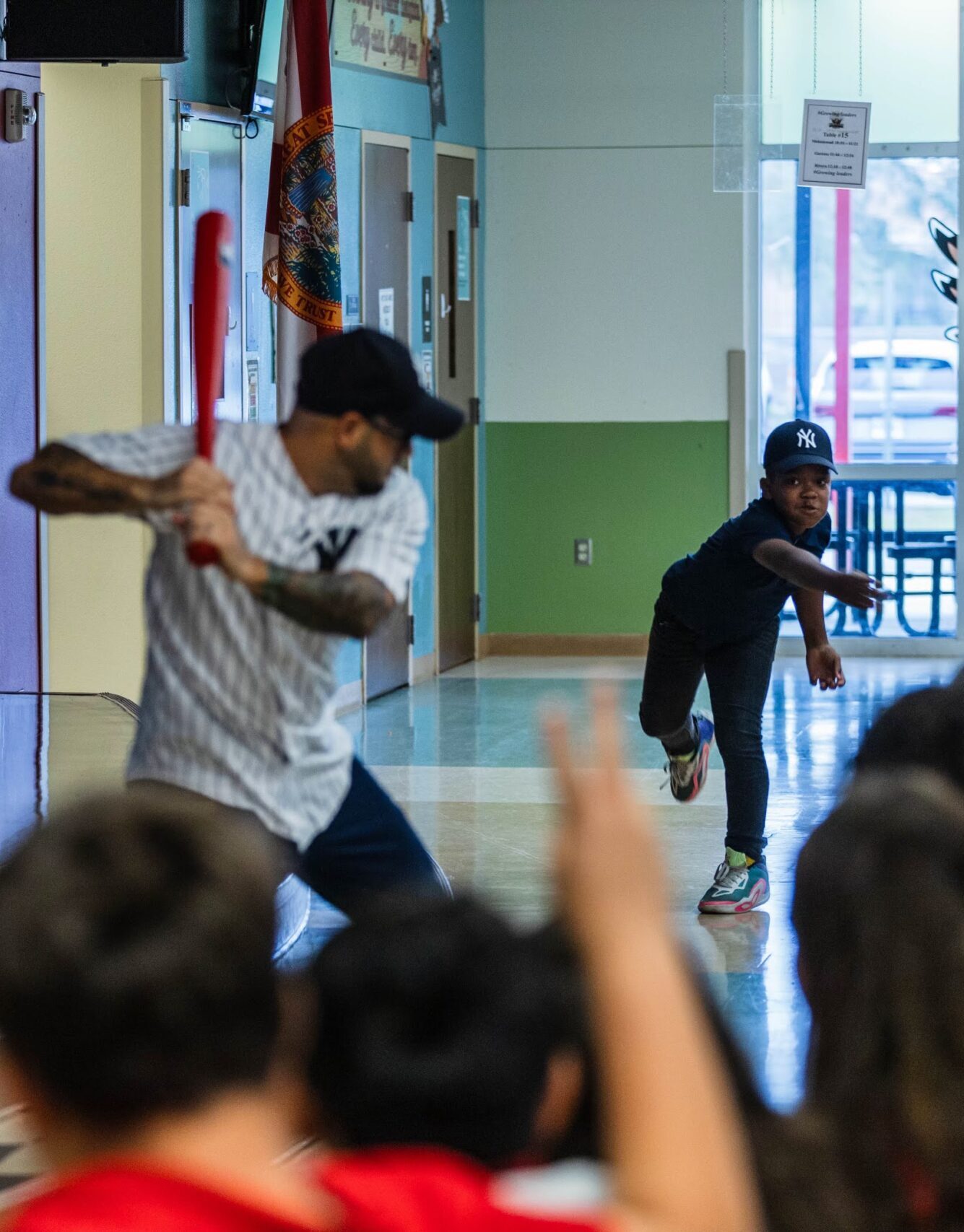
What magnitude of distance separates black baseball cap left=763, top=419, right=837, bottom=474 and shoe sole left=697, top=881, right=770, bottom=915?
3.49 feet

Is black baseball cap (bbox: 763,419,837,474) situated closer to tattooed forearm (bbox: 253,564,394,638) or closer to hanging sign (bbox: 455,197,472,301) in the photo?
tattooed forearm (bbox: 253,564,394,638)

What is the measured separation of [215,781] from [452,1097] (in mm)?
1453

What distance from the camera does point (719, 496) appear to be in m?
9.98

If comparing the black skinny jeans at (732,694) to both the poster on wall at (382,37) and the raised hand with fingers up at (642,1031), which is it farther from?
the poster on wall at (382,37)

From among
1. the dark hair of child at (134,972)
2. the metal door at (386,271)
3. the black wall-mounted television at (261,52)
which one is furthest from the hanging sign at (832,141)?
the dark hair of child at (134,972)

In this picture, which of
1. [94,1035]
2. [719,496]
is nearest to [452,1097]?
[94,1035]

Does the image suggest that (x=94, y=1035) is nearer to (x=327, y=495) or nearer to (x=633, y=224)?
(x=327, y=495)

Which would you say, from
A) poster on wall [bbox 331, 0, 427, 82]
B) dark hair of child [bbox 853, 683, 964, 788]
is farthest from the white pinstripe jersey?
poster on wall [bbox 331, 0, 427, 82]

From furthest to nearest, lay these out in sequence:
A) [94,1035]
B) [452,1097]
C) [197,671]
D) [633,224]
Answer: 1. [633,224]
2. [197,671]
3. [452,1097]
4. [94,1035]

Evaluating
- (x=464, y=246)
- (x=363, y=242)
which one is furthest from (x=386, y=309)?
(x=464, y=246)

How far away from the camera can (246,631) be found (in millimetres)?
2502

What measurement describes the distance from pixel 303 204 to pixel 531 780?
2.11 metres

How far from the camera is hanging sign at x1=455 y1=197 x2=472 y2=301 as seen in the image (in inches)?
379

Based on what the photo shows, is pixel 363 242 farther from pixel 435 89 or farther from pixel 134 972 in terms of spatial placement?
pixel 134 972
